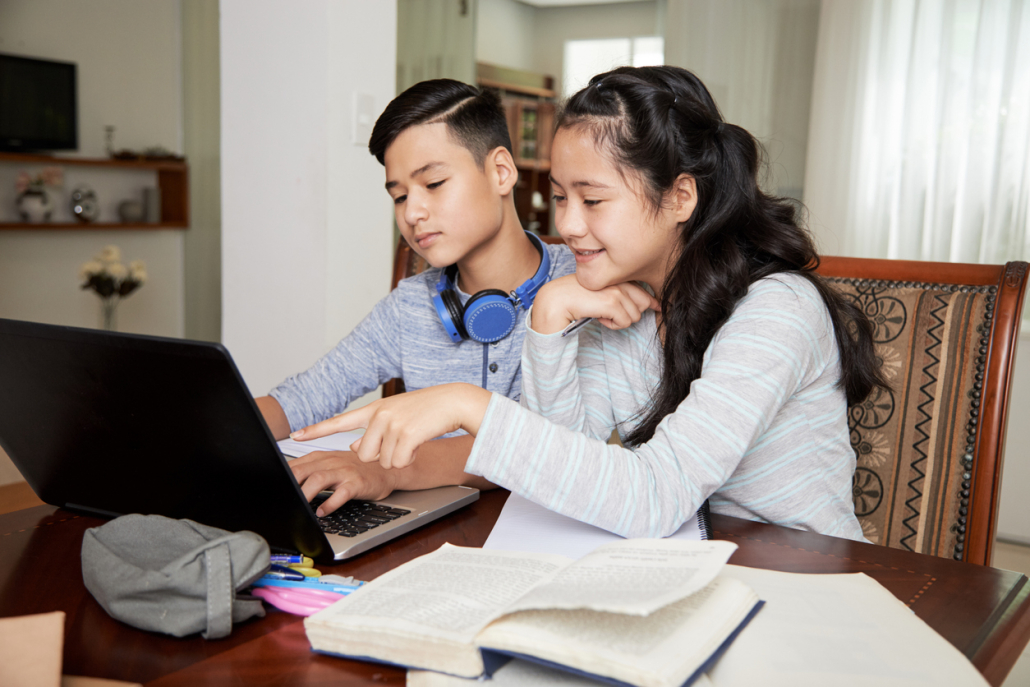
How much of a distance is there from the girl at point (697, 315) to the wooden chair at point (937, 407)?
9cm

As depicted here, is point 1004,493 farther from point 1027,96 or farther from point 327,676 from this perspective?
point 327,676

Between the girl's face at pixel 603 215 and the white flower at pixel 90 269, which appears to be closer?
the girl's face at pixel 603 215

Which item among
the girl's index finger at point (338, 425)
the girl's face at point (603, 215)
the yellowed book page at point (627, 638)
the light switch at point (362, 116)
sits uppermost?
the light switch at point (362, 116)

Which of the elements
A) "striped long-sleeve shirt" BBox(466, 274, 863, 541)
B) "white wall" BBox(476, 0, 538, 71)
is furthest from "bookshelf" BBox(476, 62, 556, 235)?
"striped long-sleeve shirt" BBox(466, 274, 863, 541)

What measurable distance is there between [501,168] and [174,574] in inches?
34.2

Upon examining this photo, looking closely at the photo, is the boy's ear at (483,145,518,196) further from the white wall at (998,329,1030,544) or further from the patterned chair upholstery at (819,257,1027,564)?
the white wall at (998,329,1030,544)

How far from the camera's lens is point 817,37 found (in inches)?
113

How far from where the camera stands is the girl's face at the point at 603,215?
2.98 ft

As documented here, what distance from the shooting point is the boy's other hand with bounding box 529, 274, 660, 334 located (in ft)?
3.21

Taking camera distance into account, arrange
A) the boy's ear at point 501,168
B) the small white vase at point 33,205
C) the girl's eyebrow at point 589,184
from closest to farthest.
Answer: the girl's eyebrow at point 589,184 < the boy's ear at point 501,168 < the small white vase at point 33,205

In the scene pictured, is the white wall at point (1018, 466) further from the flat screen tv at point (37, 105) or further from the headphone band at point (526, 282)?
the flat screen tv at point (37, 105)

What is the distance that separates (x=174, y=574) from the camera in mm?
540

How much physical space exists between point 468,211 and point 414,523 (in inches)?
22.4

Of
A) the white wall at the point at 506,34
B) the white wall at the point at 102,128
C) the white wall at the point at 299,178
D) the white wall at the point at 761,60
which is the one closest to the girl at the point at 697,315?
the white wall at the point at 299,178
